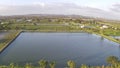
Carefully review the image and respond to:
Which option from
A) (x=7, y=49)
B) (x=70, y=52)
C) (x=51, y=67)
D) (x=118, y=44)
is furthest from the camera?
(x=118, y=44)

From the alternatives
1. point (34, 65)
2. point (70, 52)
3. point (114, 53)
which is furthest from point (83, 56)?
point (34, 65)

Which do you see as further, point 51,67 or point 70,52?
point 70,52

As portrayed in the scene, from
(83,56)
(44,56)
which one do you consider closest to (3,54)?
(44,56)

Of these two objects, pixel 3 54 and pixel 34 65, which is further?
pixel 3 54

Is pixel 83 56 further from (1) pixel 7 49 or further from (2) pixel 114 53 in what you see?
(1) pixel 7 49

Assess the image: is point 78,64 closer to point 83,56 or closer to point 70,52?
point 83,56

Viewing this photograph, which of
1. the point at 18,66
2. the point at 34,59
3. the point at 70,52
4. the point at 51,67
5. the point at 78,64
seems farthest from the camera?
the point at 70,52

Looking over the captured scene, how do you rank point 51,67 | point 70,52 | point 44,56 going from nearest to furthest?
point 51,67 < point 44,56 < point 70,52

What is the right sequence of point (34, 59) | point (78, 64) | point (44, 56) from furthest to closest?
1. point (44, 56)
2. point (34, 59)
3. point (78, 64)
